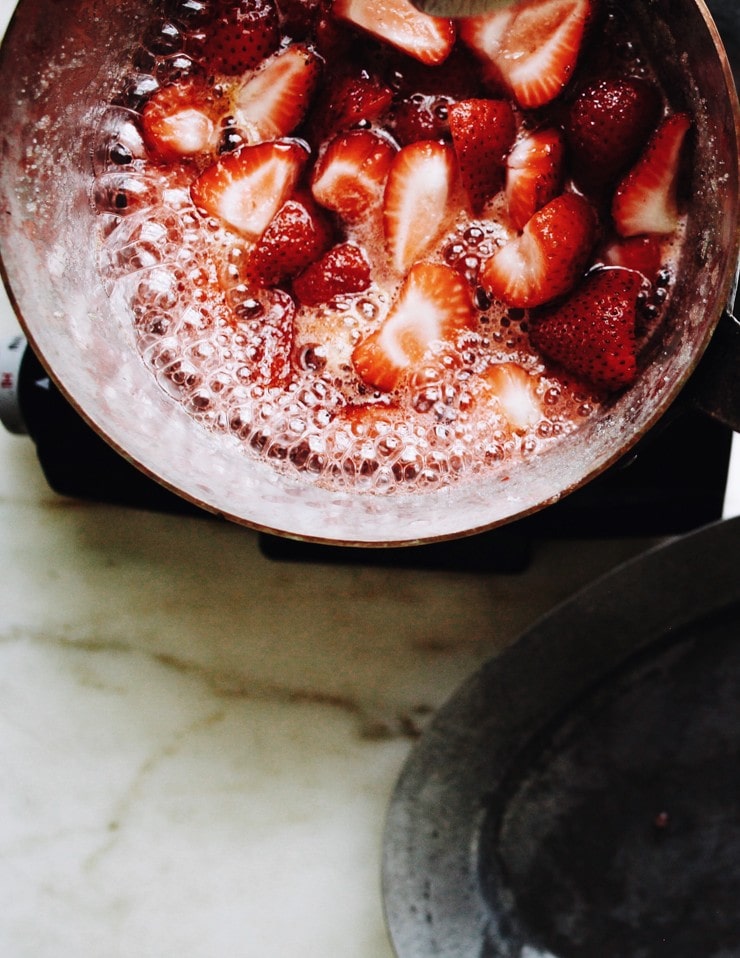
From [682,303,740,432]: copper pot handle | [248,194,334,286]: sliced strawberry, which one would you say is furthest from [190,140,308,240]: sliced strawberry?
[682,303,740,432]: copper pot handle

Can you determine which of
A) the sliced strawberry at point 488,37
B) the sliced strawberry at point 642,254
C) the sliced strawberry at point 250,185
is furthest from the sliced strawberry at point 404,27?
A: the sliced strawberry at point 642,254

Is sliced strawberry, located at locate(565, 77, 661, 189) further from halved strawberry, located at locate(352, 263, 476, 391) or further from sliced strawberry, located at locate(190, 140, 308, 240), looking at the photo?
sliced strawberry, located at locate(190, 140, 308, 240)

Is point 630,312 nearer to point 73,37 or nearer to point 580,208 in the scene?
point 580,208

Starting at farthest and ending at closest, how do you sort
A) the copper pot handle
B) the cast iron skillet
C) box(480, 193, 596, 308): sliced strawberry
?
the cast iron skillet, box(480, 193, 596, 308): sliced strawberry, the copper pot handle

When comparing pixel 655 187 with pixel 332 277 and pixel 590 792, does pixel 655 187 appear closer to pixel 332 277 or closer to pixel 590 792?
pixel 332 277

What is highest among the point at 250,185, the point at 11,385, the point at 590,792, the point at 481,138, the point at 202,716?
the point at 481,138

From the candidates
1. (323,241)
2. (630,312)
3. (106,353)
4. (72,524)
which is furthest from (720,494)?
(72,524)

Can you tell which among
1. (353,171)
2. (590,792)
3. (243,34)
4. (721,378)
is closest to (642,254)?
(721,378)
